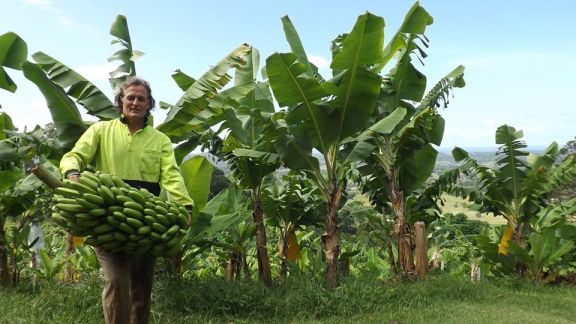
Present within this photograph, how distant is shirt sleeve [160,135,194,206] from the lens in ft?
10.3

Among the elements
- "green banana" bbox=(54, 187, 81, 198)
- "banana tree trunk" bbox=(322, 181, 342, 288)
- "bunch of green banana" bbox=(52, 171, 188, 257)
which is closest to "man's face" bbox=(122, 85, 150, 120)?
"bunch of green banana" bbox=(52, 171, 188, 257)

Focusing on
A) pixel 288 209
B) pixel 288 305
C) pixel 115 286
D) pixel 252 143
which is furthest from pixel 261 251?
pixel 115 286

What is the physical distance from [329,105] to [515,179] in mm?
4131

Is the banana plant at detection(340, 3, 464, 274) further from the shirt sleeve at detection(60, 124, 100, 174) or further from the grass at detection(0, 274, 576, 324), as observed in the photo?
the shirt sleeve at detection(60, 124, 100, 174)

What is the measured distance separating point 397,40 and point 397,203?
91.9 inches

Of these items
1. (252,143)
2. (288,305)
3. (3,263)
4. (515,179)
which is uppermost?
(252,143)

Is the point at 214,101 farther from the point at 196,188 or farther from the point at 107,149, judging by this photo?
the point at 107,149

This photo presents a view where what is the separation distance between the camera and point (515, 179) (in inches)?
314

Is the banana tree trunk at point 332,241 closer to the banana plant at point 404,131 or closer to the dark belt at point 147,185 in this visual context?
the banana plant at point 404,131

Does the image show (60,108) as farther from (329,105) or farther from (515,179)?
(515,179)

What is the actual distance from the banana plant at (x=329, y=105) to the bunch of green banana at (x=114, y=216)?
3063mm

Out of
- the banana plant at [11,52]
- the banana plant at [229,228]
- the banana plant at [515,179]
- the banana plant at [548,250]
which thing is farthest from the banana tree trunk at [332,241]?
the banana plant at [11,52]

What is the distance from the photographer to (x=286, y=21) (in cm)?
680

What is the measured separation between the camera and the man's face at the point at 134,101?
126 inches
